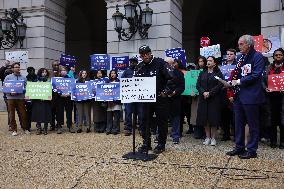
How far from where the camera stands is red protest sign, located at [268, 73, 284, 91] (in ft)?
21.0

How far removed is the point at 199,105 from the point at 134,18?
6.23 m

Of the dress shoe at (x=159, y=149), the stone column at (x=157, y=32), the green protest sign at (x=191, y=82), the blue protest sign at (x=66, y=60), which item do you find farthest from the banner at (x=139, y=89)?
the stone column at (x=157, y=32)

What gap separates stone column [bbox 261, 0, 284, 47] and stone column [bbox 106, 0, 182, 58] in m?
3.34

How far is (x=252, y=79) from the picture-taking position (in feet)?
18.5

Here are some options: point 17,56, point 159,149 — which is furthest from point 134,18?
point 159,149

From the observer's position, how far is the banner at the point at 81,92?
8.99 metres

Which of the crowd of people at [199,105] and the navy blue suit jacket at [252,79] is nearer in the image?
A: the navy blue suit jacket at [252,79]

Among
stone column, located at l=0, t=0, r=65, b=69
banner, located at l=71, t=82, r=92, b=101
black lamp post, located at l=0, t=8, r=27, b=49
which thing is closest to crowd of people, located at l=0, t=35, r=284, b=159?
banner, located at l=71, t=82, r=92, b=101

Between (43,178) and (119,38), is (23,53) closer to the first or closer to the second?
(119,38)

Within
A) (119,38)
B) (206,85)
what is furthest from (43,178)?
(119,38)

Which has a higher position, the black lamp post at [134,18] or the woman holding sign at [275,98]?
the black lamp post at [134,18]

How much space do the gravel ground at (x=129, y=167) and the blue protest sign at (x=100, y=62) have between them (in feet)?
11.0

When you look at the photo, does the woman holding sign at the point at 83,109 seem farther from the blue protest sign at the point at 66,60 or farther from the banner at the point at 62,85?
the blue protest sign at the point at 66,60

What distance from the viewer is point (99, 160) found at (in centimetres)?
597
